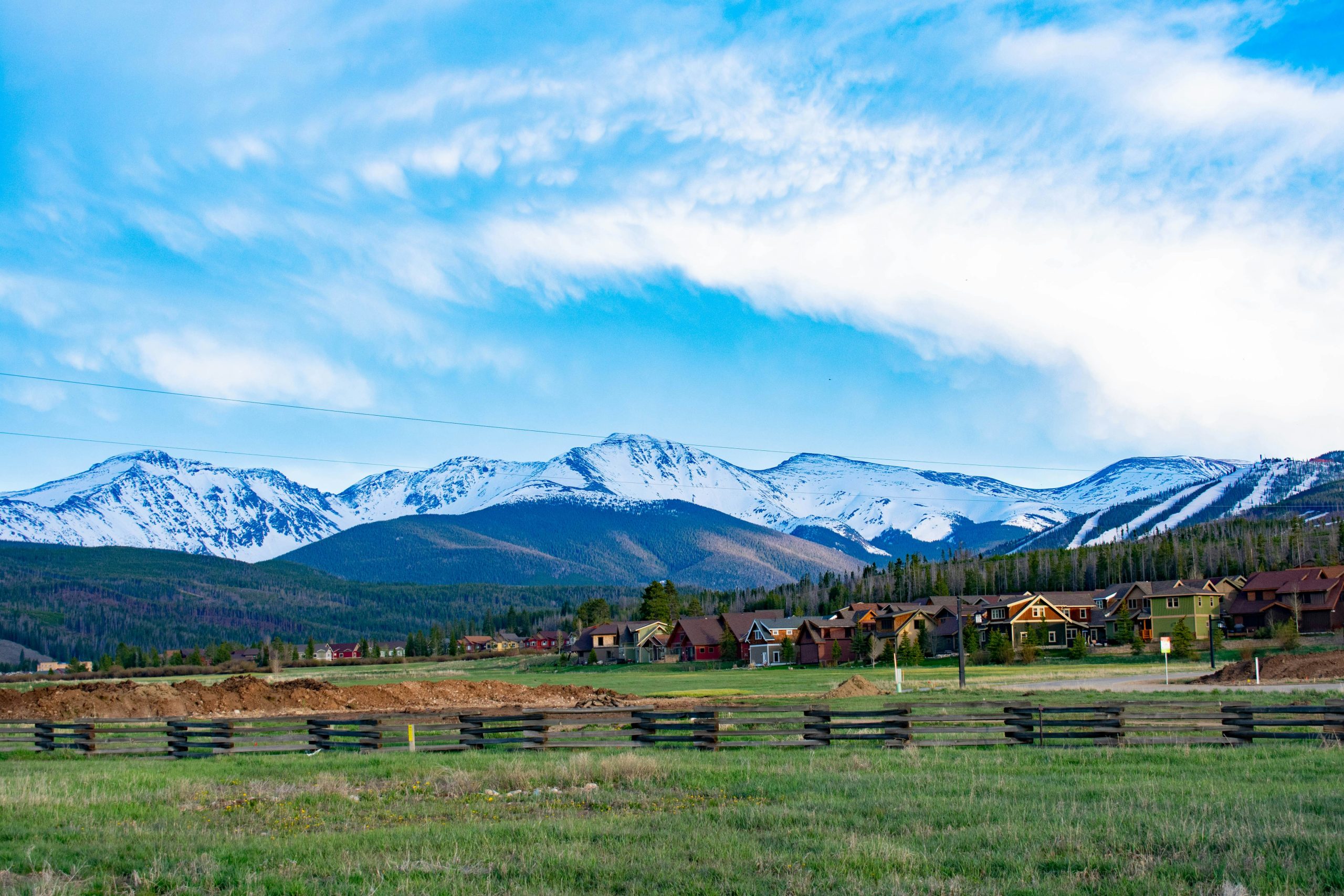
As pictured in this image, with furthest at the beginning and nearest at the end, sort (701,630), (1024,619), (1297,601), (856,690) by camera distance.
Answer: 1. (701,630)
2. (1024,619)
3. (1297,601)
4. (856,690)

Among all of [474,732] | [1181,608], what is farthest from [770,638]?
[474,732]

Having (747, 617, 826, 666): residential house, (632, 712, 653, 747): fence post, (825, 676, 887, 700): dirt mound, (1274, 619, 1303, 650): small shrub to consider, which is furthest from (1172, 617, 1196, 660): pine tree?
(632, 712, 653, 747): fence post

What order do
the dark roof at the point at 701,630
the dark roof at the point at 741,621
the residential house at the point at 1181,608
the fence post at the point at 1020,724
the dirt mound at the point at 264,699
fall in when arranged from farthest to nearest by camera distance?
the dark roof at the point at 701,630 → the dark roof at the point at 741,621 → the residential house at the point at 1181,608 → the dirt mound at the point at 264,699 → the fence post at the point at 1020,724

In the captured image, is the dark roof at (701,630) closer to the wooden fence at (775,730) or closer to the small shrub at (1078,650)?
the small shrub at (1078,650)

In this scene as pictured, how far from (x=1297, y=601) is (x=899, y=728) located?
9377 centimetres

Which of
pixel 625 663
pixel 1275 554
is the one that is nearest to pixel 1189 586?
pixel 1275 554

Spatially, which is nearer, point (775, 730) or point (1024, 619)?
point (775, 730)

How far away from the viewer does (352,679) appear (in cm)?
10244

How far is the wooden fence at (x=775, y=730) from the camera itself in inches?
974

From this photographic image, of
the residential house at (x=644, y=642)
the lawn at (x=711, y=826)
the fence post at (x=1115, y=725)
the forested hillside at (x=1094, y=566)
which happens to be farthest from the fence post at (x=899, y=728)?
the forested hillside at (x=1094, y=566)

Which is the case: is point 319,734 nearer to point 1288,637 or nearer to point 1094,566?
point 1288,637

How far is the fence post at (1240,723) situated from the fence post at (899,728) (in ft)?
23.1

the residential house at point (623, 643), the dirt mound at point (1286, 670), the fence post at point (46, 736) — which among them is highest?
the fence post at point (46, 736)

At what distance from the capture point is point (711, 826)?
596 inches
